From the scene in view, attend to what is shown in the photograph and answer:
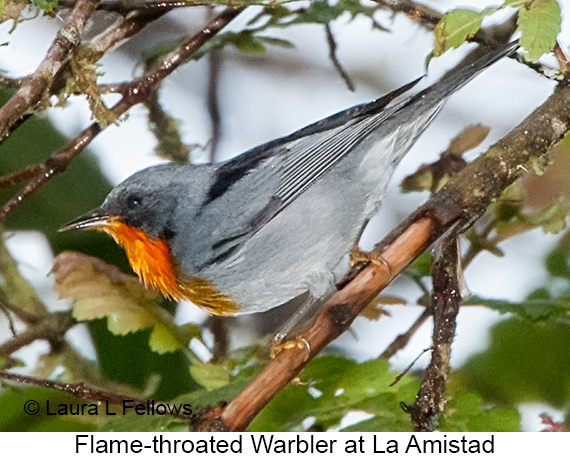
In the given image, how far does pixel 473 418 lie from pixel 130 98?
1143mm

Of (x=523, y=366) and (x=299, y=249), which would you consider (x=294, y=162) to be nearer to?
(x=299, y=249)

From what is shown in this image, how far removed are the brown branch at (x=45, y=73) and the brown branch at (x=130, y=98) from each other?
284mm

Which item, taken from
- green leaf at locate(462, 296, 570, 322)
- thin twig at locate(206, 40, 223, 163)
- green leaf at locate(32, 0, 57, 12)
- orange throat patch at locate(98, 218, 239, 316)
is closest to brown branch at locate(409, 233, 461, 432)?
green leaf at locate(462, 296, 570, 322)

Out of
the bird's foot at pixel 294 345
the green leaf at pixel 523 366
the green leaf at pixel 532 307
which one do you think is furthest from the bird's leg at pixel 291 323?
the green leaf at pixel 523 366

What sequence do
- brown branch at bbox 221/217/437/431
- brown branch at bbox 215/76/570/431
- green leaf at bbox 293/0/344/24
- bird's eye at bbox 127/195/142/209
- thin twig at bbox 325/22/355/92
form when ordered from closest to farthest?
brown branch at bbox 221/217/437/431 → brown branch at bbox 215/76/570/431 → bird's eye at bbox 127/195/142/209 → green leaf at bbox 293/0/344/24 → thin twig at bbox 325/22/355/92

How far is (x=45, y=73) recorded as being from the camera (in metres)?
1.53

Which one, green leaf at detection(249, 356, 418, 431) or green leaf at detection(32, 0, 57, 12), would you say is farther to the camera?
green leaf at detection(249, 356, 418, 431)

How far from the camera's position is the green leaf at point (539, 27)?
1262 mm

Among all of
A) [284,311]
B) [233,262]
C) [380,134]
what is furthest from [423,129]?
[284,311]

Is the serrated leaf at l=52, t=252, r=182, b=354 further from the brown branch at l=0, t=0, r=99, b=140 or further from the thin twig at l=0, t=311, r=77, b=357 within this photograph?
the brown branch at l=0, t=0, r=99, b=140

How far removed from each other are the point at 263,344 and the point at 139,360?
38cm

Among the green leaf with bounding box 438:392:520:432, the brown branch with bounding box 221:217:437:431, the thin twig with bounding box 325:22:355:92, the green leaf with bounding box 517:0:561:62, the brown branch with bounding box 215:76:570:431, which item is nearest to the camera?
the green leaf with bounding box 517:0:561:62

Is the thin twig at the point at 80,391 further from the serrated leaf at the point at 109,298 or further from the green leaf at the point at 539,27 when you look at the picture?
the green leaf at the point at 539,27

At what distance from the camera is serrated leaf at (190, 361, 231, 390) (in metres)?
1.88
